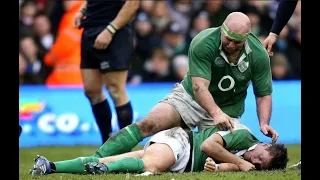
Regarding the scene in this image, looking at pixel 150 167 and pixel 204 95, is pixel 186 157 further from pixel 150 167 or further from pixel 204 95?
pixel 204 95

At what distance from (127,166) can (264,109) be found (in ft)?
5.24

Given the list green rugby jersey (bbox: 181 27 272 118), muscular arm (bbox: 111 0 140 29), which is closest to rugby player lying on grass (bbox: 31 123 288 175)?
green rugby jersey (bbox: 181 27 272 118)

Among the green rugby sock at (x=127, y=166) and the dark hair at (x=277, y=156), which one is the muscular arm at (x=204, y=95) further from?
the green rugby sock at (x=127, y=166)

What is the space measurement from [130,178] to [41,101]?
8317mm

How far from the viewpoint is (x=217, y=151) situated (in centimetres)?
830

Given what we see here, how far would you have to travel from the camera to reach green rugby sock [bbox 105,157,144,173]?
8125 millimetres

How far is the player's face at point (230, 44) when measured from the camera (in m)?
8.54

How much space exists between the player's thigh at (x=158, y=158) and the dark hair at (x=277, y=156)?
93 centimetres

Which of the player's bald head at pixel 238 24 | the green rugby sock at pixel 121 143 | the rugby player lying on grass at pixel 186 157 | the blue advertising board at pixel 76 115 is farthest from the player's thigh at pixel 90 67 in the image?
the blue advertising board at pixel 76 115

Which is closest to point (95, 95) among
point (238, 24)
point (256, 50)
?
point (256, 50)

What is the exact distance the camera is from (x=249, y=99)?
1546cm
